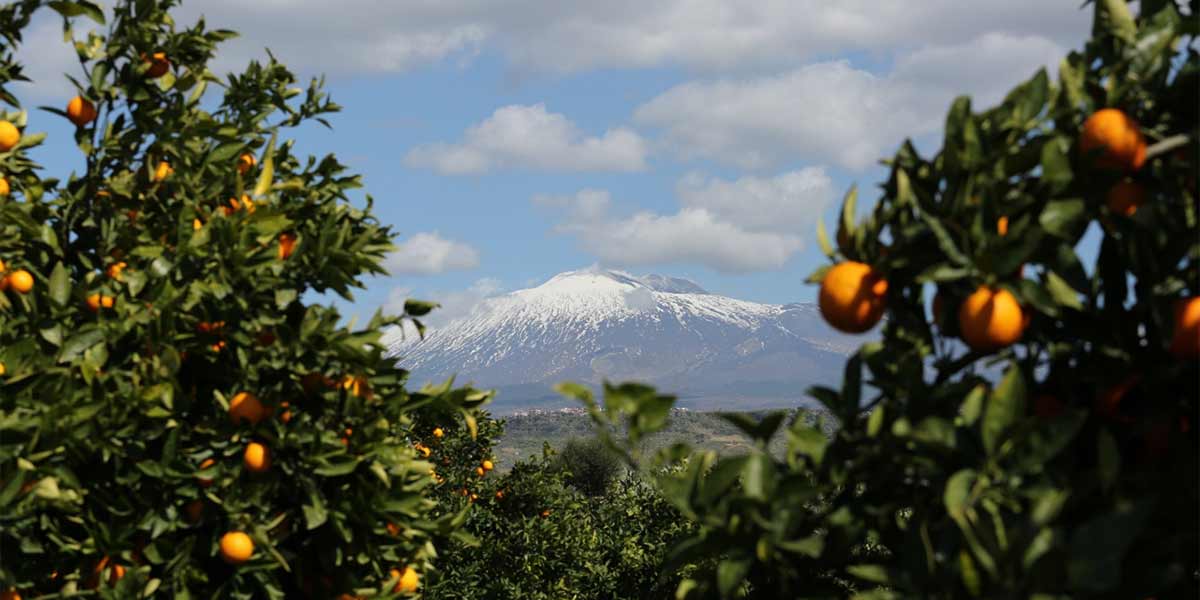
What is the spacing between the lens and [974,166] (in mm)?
2631

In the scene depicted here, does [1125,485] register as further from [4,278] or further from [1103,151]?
[4,278]

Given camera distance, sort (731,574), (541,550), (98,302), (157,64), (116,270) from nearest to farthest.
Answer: (731,574) → (98,302) → (116,270) → (157,64) → (541,550)

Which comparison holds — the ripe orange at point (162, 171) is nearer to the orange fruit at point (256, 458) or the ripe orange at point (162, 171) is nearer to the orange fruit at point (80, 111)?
the orange fruit at point (80, 111)

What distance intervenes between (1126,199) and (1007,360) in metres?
0.54

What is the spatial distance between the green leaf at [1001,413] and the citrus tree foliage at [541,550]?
1293cm

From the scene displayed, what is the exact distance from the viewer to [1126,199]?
2699 mm

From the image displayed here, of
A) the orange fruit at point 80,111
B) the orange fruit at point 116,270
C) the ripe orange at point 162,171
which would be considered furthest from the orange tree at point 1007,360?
the orange fruit at point 80,111

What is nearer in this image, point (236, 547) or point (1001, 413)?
point (1001, 413)

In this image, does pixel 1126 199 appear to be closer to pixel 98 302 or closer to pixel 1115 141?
pixel 1115 141

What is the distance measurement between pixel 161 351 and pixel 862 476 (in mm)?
3244

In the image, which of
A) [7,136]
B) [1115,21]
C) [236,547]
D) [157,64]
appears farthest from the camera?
[157,64]

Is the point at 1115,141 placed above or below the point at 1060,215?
above

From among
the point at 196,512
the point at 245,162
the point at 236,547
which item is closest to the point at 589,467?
the point at 245,162

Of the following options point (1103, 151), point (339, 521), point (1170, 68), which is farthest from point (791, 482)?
point (339, 521)
